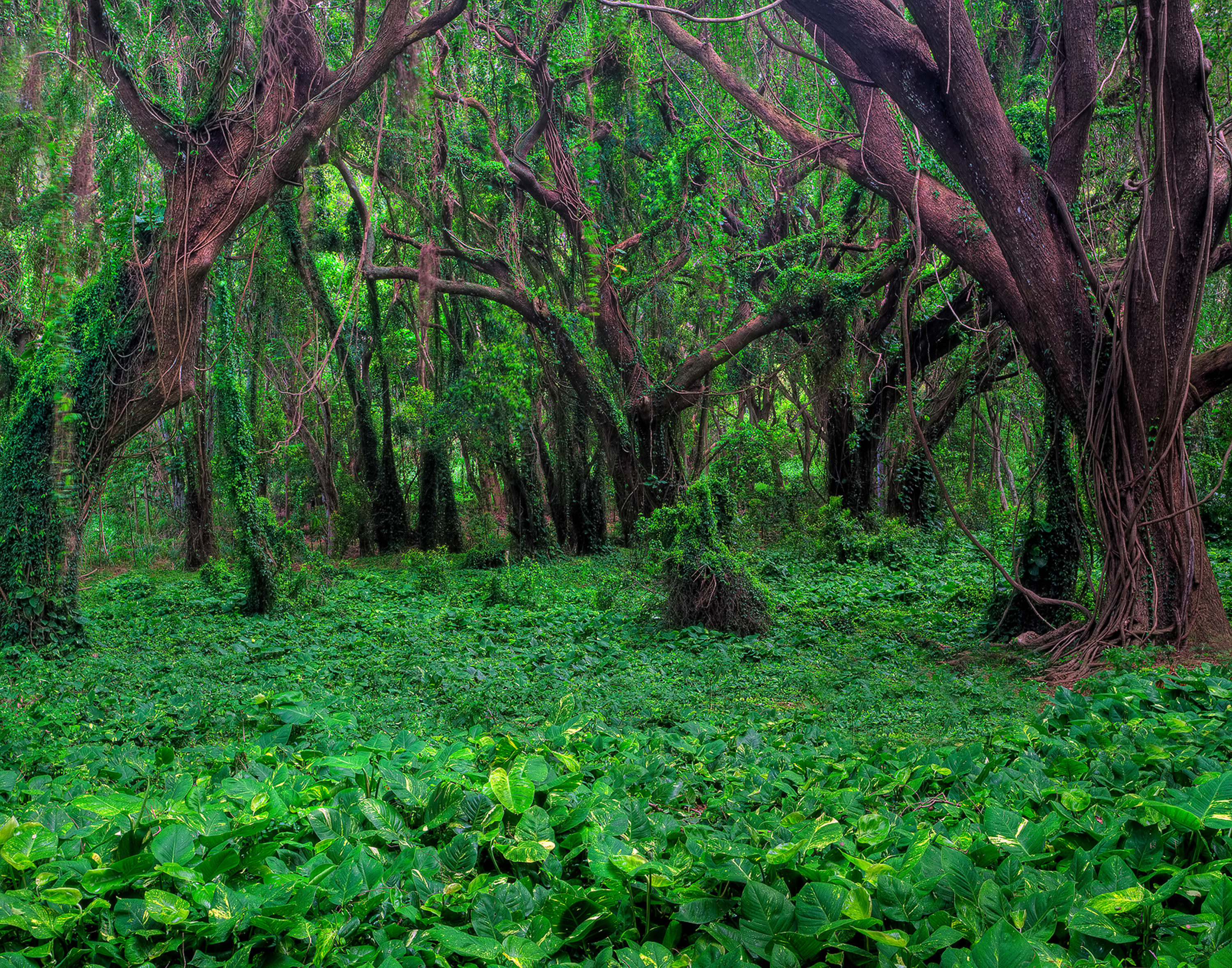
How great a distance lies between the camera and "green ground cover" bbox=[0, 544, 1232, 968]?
162 cm

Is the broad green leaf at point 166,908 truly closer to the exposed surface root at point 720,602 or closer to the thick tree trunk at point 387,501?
the exposed surface root at point 720,602

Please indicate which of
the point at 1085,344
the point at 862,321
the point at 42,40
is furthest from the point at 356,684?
the point at 862,321

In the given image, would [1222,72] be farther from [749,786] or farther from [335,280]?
[335,280]

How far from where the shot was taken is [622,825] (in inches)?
81.4

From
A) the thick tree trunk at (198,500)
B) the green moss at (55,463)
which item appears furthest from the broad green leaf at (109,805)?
the thick tree trunk at (198,500)

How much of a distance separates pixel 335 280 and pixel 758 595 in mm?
11765

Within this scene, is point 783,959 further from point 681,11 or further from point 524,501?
point 524,501

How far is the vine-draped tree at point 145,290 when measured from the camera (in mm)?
6707

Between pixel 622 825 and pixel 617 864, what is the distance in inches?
11.3

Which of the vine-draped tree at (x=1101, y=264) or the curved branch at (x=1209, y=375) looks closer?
the vine-draped tree at (x=1101, y=264)

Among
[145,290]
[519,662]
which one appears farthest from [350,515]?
[519,662]

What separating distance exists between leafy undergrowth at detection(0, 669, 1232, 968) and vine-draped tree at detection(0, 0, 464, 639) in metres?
4.86

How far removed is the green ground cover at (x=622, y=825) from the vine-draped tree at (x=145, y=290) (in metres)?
2.25

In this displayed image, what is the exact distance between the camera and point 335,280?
15.7m
